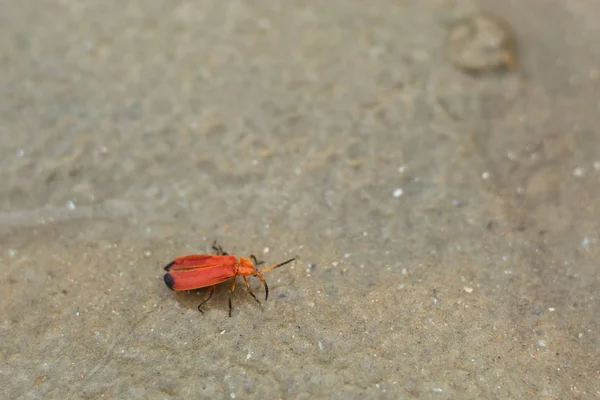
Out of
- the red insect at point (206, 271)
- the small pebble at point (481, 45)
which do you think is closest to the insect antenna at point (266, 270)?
the red insect at point (206, 271)

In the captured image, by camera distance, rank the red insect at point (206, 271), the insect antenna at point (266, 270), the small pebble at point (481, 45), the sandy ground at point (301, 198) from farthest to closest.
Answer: the small pebble at point (481, 45)
the insect antenna at point (266, 270)
the red insect at point (206, 271)
the sandy ground at point (301, 198)

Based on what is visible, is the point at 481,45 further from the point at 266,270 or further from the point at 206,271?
the point at 206,271

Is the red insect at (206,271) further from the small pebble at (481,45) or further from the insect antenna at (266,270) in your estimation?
the small pebble at (481,45)

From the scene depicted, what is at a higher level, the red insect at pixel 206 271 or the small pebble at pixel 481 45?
the small pebble at pixel 481 45

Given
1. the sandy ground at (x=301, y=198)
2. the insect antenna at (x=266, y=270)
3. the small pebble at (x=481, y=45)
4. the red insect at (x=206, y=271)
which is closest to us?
the sandy ground at (x=301, y=198)

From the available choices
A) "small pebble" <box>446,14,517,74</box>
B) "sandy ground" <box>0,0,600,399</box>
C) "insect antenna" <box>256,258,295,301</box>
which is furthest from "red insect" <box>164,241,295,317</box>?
"small pebble" <box>446,14,517,74</box>

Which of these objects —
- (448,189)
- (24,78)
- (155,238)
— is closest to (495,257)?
(448,189)

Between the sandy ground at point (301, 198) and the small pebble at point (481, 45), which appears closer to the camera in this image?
the sandy ground at point (301, 198)

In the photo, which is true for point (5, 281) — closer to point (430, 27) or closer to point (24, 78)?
point (24, 78)
